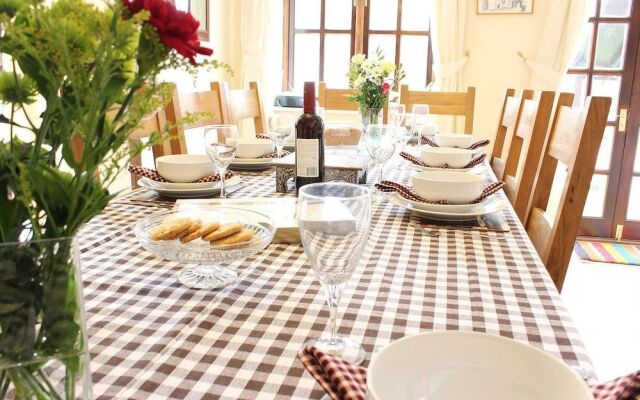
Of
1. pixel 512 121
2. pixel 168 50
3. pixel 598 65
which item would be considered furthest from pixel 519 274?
pixel 598 65

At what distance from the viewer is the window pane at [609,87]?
3684 mm

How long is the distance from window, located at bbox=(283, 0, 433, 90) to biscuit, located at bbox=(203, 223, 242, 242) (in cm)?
330

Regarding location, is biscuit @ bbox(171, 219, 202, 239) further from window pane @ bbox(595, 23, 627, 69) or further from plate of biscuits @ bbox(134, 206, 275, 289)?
window pane @ bbox(595, 23, 627, 69)

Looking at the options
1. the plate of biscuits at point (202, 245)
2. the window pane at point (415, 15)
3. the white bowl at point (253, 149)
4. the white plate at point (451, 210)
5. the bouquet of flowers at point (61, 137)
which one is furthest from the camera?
the window pane at point (415, 15)

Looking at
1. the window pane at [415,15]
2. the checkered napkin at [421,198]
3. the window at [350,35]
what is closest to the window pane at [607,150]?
the window at [350,35]

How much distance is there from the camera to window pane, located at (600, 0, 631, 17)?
363 centimetres

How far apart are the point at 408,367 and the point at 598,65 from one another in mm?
3824

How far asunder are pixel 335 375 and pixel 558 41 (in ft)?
11.9

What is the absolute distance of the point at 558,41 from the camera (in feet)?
11.8

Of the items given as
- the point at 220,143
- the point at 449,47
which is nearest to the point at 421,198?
the point at 220,143

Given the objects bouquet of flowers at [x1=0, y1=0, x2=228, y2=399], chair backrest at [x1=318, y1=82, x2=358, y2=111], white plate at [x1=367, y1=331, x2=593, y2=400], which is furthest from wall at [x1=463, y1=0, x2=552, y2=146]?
bouquet of flowers at [x1=0, y1=0, x2=228, y2=399]

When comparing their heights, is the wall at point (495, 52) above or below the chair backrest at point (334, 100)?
above

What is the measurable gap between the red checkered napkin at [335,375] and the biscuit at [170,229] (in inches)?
A: 13.5

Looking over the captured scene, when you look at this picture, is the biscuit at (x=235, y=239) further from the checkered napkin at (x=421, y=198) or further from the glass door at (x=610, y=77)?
the glass door at (x=610, y=77)
